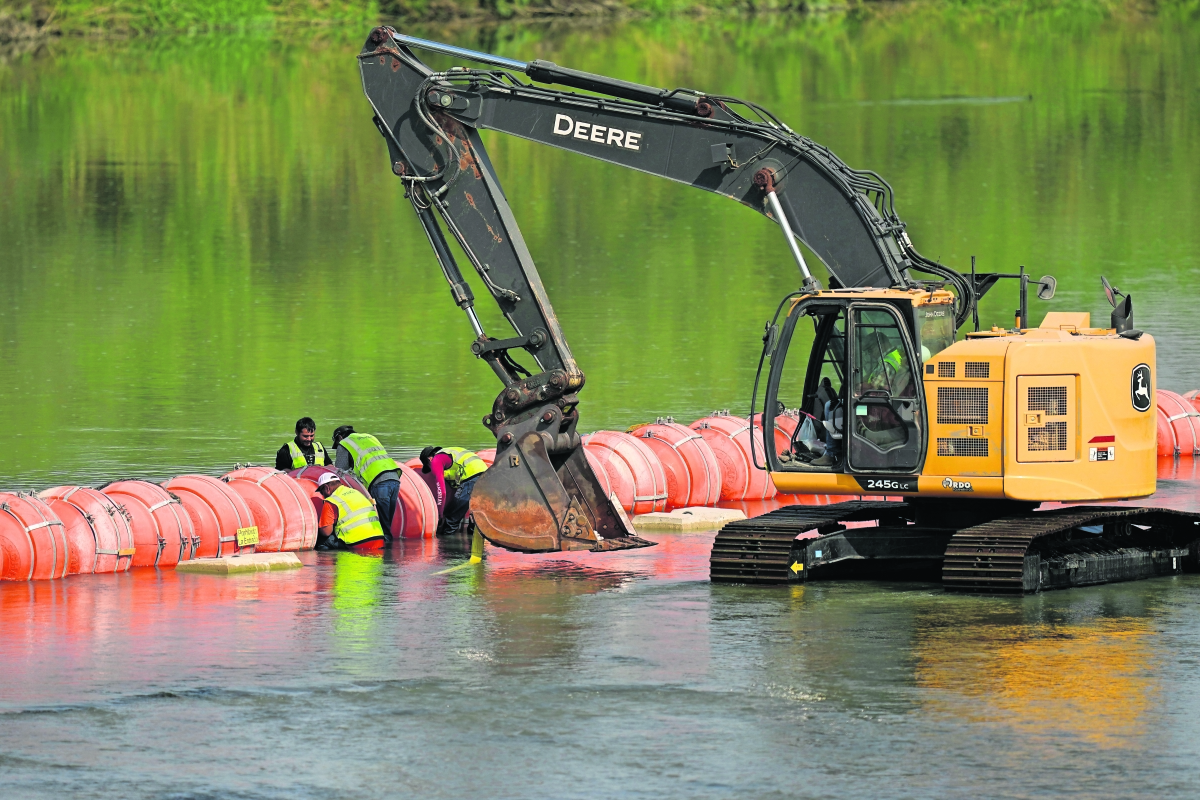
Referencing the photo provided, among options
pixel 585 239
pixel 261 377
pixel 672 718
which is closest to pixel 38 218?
pixel 585 239

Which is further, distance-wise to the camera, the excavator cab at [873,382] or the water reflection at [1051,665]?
the excavator cab at [873,382]

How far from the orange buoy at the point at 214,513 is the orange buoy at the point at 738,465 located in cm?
617

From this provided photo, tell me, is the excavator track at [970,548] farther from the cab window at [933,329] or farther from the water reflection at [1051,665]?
the cab window at [933,329]

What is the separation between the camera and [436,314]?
146ft

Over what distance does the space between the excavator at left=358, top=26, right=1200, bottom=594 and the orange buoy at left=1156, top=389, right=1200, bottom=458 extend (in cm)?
788

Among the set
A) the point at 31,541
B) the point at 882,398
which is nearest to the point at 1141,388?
the point at 882,398

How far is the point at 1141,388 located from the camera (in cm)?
2097

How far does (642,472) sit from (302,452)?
3.78m

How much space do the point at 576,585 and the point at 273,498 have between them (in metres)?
3.68

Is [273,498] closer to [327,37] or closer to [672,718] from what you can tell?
[672,718]

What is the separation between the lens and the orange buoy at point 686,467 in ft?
85.5

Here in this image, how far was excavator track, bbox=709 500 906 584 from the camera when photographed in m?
20.8

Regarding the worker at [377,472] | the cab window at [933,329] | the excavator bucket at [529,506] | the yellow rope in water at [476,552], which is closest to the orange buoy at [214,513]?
the worker at [377,472]

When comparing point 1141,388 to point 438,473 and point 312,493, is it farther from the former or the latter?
point 312,493
